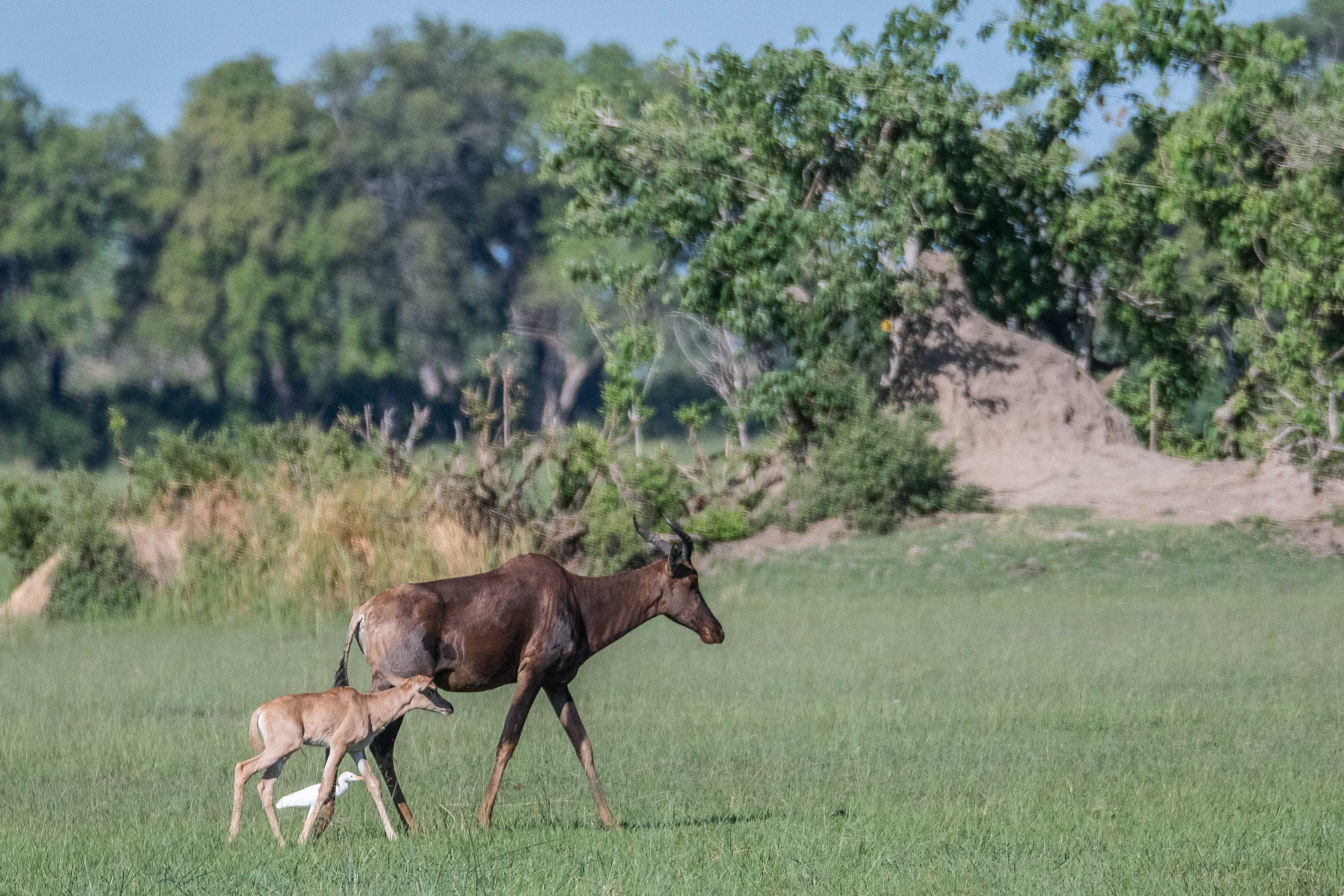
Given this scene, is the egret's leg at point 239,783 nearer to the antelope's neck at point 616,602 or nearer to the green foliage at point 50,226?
the antelope's neck at point 616,602

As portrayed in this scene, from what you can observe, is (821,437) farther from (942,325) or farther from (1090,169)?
(1090,169)

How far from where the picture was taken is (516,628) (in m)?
7.68

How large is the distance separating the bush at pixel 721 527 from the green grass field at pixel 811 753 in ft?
6.33

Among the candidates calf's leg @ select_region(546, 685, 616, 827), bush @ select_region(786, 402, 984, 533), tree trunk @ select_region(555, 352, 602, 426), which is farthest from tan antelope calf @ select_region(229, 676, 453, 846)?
tree trunk @ select_region(555, 352, 602, 426)

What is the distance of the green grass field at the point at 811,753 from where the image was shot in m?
7.19

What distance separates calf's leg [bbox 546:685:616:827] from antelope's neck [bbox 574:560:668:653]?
262mm

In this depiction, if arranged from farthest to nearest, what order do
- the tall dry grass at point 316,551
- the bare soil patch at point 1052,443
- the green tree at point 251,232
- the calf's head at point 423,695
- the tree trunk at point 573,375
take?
1. the tree trunk at point 573,375
2. the green tree at point 251,232
3. the bare soil patch at point 1052,443
4. the tall dry grass at point 316,551
5. the calf's head at point 423,695

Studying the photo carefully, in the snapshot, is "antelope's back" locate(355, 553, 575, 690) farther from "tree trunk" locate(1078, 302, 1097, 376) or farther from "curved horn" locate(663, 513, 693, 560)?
"tree trunk" locate(1078, 302, 1097, 376)

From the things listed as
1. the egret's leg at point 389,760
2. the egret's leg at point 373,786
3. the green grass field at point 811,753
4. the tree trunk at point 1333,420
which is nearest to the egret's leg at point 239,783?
the green grass field at point 811,753

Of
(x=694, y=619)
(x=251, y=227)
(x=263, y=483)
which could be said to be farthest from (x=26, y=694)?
(x=251, y=227)

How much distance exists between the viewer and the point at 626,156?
2472 centimetres

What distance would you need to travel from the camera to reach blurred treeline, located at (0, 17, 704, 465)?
56562mm

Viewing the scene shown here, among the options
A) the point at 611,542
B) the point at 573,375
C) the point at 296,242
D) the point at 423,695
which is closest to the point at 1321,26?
the point at 573,375

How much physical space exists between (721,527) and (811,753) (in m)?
11.2
